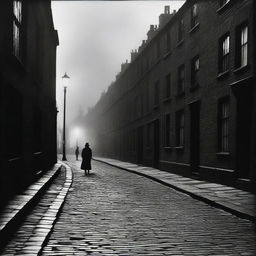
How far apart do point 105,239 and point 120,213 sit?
2821 millimetres

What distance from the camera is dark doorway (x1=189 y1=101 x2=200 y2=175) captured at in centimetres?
2111

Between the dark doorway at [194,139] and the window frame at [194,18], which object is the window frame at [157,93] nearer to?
the window frame at [194,18]

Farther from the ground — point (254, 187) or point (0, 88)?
point (0, 88)

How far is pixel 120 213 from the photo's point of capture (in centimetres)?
1009

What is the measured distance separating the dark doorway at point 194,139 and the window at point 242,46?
16.9 feet

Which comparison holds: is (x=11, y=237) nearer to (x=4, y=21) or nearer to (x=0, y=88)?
(x=0, y=88)

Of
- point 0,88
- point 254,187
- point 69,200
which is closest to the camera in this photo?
point 0,88

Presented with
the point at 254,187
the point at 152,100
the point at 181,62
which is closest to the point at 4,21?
the point at 254,187

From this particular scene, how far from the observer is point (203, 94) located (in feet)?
64.5

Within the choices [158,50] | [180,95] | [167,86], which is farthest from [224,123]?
[158,50]

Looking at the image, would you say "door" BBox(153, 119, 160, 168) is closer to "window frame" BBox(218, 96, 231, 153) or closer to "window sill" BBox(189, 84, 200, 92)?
"window sill" BBox(189, 84, 200, 92)

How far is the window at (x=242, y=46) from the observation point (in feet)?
51.0

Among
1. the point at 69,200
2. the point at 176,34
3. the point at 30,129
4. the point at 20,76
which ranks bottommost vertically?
the point at 69,200

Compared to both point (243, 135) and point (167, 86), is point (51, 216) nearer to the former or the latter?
point (243, 135)
